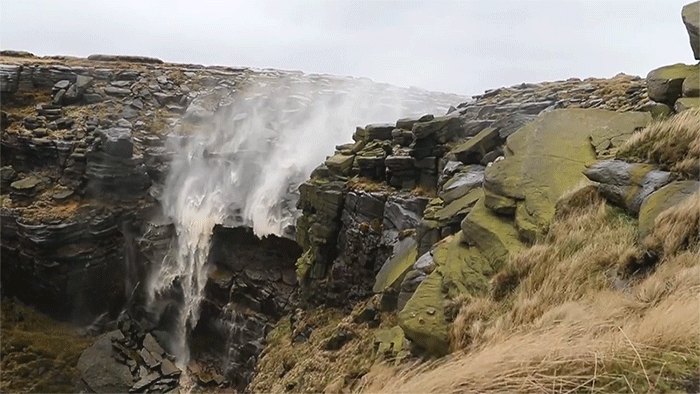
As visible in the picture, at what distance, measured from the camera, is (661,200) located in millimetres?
4652

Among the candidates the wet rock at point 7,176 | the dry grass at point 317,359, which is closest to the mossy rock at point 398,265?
the dry grass at point 317,359

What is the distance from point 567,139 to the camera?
7.42 m

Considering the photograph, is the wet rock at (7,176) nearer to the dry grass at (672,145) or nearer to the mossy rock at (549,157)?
the mossy rock at (549,157)

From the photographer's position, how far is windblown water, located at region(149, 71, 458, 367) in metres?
20.7

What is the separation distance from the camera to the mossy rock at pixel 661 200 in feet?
14.8

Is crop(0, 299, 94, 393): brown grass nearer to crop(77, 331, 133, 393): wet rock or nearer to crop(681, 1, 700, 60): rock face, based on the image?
crop(77, 331, 133, 393): wet rock

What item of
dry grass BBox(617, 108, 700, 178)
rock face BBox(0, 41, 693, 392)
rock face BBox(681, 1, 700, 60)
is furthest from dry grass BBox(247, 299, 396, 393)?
Result: rock face BBox(681, 1, 700, 60)

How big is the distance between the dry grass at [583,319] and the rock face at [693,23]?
8.83ft

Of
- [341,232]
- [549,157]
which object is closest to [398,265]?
[549,157]

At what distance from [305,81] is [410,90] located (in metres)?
7.62

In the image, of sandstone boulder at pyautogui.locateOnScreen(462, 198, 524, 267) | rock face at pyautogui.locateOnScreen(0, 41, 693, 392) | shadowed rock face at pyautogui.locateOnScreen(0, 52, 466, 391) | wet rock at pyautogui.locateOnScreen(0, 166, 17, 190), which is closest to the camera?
sandstone boulder at pyautogui.locateOnScreen(462, 198, 524, 267)

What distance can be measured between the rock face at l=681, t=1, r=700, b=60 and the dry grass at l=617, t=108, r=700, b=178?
1260 millimetres

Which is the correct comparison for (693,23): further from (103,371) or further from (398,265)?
(103,371)

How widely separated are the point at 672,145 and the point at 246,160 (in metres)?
19.6
